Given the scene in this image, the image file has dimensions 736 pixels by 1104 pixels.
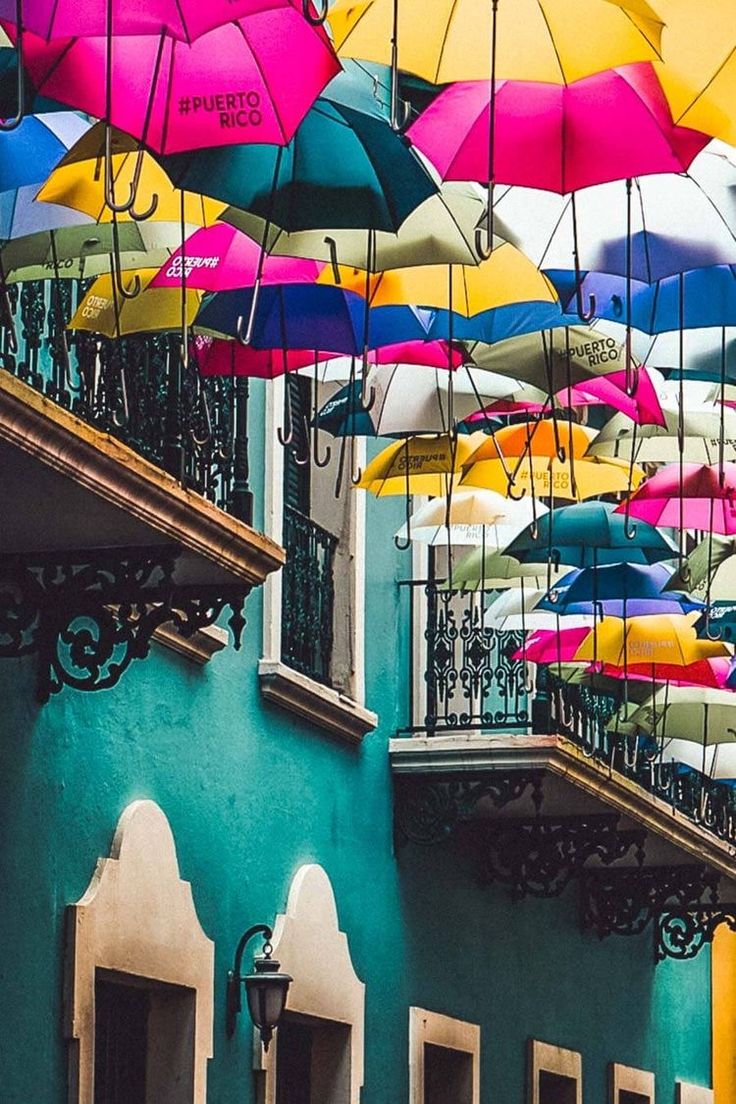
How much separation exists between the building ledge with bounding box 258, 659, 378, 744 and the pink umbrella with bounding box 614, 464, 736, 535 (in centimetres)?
190

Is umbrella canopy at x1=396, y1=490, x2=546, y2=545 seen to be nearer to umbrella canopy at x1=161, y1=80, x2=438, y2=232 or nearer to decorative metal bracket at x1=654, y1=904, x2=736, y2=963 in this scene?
umbrella canopy at x1=161, y1=80, x2=438, y2=232

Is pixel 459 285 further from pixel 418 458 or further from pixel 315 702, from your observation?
pixel 315 702

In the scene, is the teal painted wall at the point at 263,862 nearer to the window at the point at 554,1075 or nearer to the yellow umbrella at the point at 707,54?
the window at the point at 554,1075

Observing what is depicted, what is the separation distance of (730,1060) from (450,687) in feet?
35.7

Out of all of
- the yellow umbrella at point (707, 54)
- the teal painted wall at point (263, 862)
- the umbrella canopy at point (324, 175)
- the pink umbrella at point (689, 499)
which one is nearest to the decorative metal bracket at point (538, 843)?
the teal painted wall at point (263, 862)

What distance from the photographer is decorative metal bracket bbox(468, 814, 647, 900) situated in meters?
16.7

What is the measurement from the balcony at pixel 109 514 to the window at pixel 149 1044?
1.70m

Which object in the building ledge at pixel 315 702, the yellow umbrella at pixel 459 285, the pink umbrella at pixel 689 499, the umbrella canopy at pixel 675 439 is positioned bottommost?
the building ledge at pixel 315 702

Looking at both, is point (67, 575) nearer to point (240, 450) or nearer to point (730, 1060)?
point (240, 450)

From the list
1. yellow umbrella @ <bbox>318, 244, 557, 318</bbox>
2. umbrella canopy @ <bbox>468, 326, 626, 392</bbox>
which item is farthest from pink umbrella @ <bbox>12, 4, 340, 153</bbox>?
umbrella canopy @ <bbox>468, 326, 626, 392</bbox>

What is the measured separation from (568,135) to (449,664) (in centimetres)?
822

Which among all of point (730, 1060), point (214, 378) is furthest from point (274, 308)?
point (730, 1060)

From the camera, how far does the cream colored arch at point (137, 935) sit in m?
10.9

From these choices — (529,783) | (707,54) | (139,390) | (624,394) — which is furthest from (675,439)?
(707,54)
